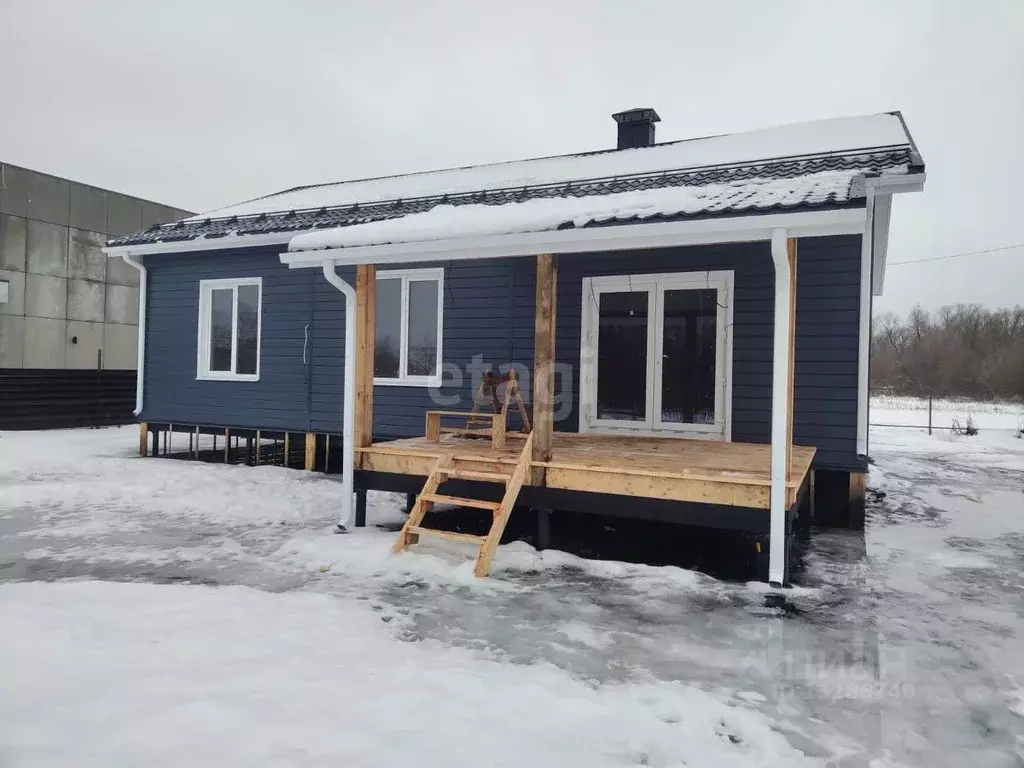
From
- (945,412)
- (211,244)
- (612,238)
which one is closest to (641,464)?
(612,238)

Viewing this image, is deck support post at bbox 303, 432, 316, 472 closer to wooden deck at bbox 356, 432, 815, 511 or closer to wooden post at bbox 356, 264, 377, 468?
wooden deck at bbox 356, 432, 815, 511

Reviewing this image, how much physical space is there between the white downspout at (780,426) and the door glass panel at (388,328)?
499 centimetres

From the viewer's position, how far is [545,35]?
18.5 m

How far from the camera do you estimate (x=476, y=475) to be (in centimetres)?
513

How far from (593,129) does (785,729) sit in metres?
58.6

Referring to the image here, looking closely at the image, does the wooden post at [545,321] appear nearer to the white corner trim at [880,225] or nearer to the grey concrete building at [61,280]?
the white corner trim at [880,225]

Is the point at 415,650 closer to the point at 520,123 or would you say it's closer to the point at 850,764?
the point at 850,764

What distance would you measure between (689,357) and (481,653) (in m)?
4.37

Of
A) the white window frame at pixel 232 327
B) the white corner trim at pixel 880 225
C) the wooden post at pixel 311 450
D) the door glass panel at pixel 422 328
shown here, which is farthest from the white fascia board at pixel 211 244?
the white corner trim at pixel 880 225

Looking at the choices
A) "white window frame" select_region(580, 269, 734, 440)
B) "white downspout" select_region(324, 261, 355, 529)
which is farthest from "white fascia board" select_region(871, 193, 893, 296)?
"white downspout" select_region(324, 261, 355, 529)

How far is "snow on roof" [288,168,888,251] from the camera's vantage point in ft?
13.6

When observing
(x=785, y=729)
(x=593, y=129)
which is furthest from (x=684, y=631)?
(x=593, y=129)

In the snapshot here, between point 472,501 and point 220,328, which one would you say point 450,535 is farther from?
point 220,328

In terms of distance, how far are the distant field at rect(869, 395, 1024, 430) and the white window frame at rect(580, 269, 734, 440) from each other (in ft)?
46.6
